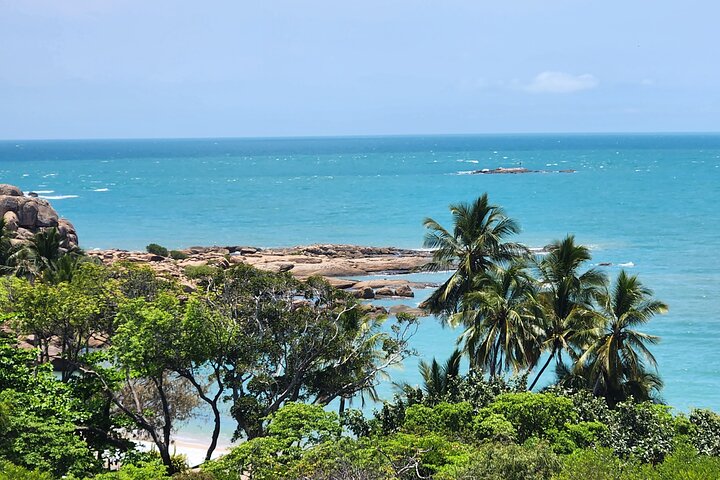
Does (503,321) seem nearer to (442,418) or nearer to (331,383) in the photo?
(442,418)

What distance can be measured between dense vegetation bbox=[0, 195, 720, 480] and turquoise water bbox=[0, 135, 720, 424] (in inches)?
424

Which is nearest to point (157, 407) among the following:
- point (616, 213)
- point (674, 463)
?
point (674, 463)

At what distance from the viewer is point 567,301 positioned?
2562 centimetres

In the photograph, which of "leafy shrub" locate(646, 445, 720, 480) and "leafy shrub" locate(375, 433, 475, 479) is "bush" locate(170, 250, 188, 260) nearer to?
"leafy shrub" locate(375, 433, 475, 479)

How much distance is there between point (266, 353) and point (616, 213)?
81297 mm

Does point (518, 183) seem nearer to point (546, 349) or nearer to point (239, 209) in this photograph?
point (239, 209)

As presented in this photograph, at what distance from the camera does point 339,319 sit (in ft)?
80.0

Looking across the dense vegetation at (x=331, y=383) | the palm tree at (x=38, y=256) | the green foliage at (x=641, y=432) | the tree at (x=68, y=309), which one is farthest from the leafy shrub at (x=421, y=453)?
the palm tree at (x=38, y=256)

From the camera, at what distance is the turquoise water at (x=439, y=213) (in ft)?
146

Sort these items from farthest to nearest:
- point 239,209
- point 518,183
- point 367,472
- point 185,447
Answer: point 518,183
point 239,209
point 185,447
point 367,472

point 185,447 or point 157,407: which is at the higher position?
point 157,407

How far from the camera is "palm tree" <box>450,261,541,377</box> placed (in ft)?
80.5

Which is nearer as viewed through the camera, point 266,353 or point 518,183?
point 266,353

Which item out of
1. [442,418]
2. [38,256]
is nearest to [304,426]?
[442,418]
